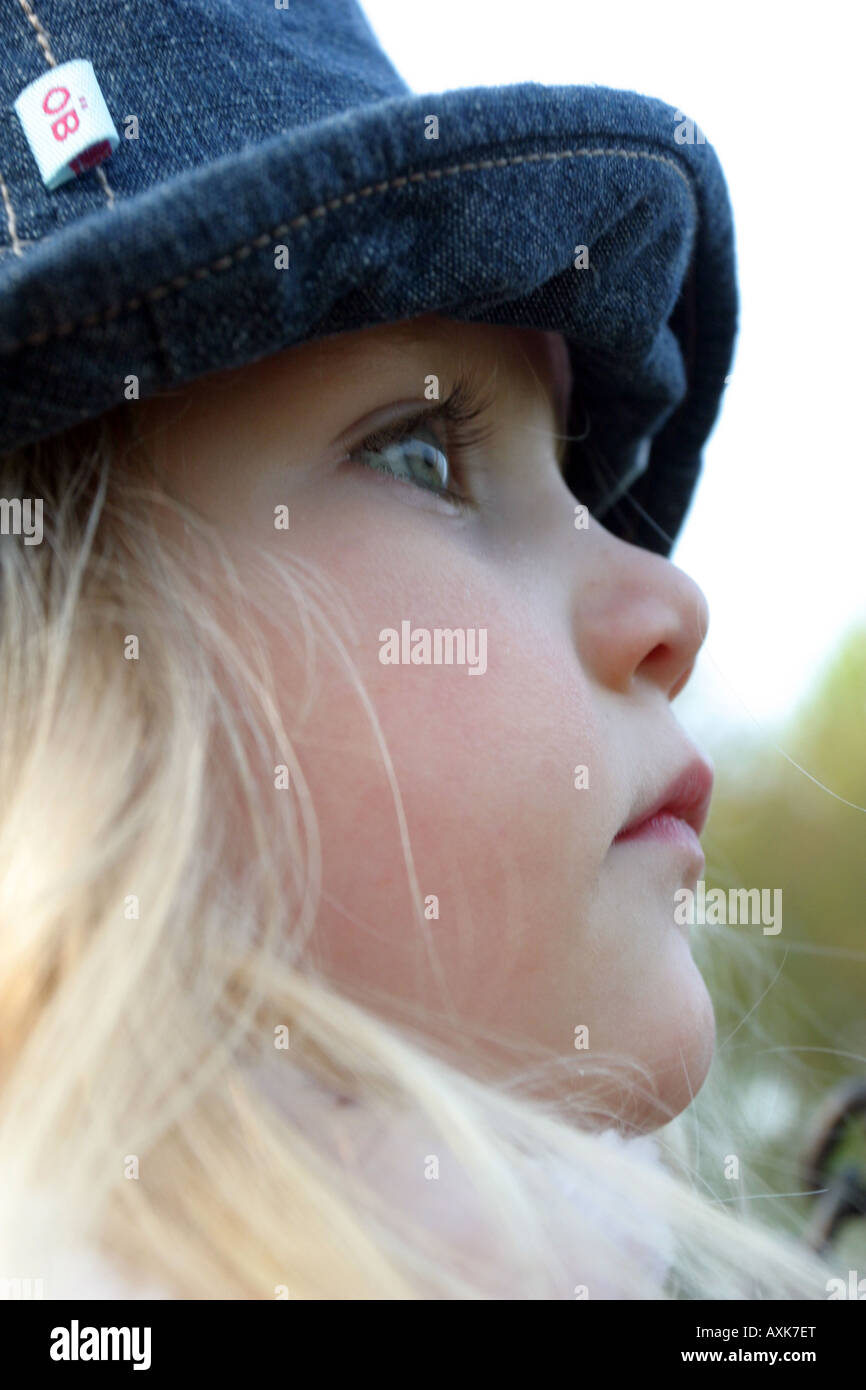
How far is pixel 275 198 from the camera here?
0.62 meters

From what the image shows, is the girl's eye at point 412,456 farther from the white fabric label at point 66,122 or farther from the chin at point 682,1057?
the chin at point 682,1057

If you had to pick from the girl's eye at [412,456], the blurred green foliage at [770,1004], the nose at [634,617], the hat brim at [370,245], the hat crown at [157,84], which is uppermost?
the hat crown at [157,84]

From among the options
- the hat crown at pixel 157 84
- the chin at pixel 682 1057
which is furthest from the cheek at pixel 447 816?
the hat crown at pixel 157 84

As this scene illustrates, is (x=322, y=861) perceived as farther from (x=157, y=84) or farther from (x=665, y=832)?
(x=157, y=84)

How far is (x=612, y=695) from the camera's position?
0.83 m

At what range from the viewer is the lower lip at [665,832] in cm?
83

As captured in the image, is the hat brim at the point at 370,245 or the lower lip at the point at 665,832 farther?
the lower lip at the point at 665,832

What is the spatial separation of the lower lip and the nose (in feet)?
0.36

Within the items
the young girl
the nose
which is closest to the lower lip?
the young girl

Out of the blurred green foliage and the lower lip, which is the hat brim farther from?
the blurred green foliage

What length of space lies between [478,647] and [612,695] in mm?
126

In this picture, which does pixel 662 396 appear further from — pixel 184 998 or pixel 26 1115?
pixel 26 1115

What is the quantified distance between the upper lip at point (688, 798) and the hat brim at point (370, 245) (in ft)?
1.22
